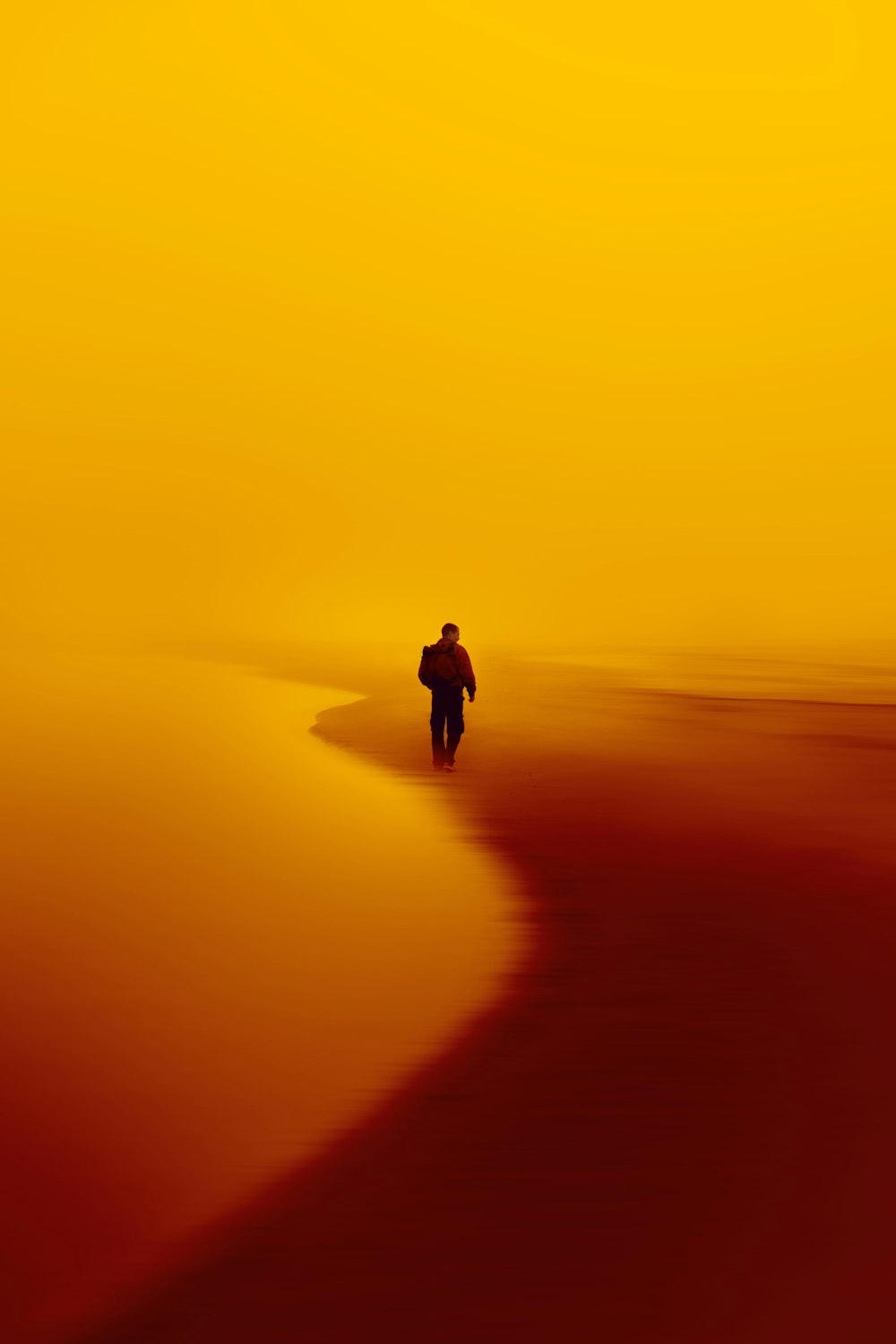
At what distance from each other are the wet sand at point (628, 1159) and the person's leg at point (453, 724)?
28.0 feet

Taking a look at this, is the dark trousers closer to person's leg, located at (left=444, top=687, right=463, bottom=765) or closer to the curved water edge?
person's leg, located at (left=444, top=687, right=463, bottom=765)

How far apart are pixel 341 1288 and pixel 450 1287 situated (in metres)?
0.37

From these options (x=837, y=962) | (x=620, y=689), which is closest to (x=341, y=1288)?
(x=837, y=962)

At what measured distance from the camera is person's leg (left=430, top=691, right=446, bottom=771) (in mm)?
22156

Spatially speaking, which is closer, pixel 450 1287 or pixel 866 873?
pixel 450 1287

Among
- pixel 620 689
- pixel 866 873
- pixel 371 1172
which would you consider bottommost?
pixel 620 689

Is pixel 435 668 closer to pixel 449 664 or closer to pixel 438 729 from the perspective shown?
pixel 449 664

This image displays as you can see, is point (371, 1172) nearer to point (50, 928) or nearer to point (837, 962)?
point (837, 962)

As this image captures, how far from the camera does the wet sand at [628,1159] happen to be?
4977 mm

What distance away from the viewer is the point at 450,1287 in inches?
202

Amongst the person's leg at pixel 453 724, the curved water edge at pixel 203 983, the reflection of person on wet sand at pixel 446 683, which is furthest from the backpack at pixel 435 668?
the curved water edge at pixel 203 983

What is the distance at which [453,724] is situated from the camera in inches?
872

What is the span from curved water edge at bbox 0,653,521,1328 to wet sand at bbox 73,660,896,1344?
328mm

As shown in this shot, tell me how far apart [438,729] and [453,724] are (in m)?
0.30
